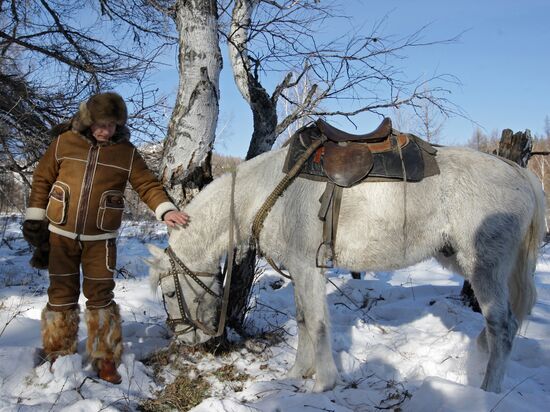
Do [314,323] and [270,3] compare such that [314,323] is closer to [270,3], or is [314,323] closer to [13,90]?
[270,3]

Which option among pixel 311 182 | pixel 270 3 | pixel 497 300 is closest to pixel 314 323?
pixel 311 182

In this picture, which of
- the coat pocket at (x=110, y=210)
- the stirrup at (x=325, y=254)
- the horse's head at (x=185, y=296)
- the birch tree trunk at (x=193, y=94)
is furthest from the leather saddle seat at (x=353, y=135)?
the coat pocket at (x=110, y=210)

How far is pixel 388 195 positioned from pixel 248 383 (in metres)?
1.90

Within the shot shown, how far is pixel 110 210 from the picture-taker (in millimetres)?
3023

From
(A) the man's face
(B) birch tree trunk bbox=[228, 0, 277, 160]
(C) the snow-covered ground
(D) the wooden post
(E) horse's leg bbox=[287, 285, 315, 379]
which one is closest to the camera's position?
(C) the snow-covered ground

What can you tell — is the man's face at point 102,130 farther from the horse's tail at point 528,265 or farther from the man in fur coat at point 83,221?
the horse's tail at point 528,265

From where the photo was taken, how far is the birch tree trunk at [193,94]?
348cm

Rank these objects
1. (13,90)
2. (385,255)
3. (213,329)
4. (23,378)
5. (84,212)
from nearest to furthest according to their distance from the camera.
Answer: (23,378), (84,212), (385,255), (213,329), (13,90)

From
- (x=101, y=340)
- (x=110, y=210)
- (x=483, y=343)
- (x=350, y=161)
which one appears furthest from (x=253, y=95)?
(x=483, y=343)

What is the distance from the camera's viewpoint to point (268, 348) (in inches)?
156

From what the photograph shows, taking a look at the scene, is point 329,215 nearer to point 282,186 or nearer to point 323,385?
point 282,186

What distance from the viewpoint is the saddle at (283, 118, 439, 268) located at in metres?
3.10

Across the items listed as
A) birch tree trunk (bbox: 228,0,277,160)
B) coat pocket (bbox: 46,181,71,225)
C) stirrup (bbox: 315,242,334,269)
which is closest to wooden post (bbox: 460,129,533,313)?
stirrup (bbox: 315,242,334,269)

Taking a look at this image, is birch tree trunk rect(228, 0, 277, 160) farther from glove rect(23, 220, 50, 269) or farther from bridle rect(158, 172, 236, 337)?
glove rect(23, 220, 50, 269)
